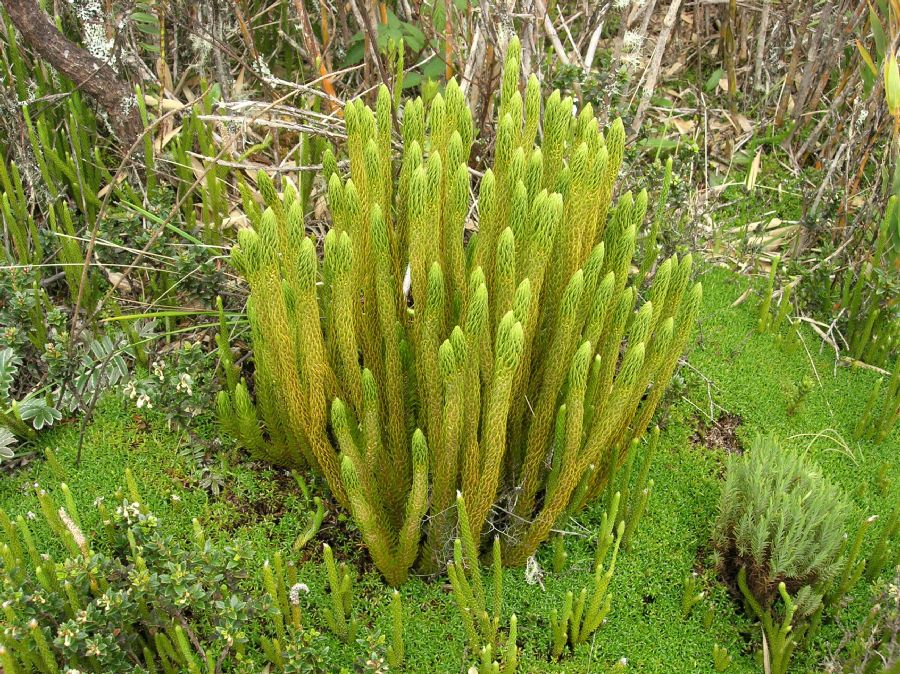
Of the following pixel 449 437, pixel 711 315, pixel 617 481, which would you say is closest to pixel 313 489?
pixel 449 437

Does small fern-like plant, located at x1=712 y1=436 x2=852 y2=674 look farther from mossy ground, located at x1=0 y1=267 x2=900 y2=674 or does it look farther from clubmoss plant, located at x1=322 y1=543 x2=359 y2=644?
clubmoss plant, located at x1=322 y1=543 x2=359 y2=644

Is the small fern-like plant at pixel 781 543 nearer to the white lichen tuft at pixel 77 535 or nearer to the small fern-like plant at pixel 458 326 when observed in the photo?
the small fern-like plant at pixel 458 326

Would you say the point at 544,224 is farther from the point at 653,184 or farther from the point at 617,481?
the point at 653,184

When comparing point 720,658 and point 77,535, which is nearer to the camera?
point 77,535

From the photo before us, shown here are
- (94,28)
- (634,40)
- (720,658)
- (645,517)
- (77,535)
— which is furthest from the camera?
(634,40)

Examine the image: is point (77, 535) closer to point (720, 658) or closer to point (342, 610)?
point (342, 610)

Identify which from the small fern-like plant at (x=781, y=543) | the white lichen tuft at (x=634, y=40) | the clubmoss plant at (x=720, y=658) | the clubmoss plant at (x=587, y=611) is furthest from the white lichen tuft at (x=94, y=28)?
the clubmoss plant at (x=720, y=658)

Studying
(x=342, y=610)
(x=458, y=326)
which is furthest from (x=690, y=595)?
(x=458, y=326)
